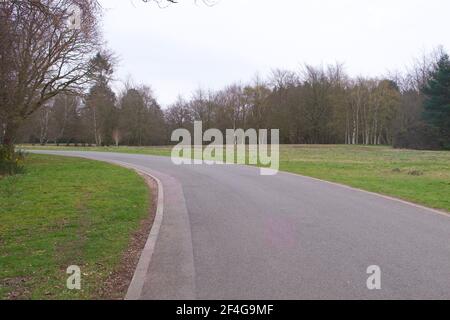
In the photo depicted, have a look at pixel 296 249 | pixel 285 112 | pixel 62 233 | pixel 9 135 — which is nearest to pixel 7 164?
pixel 9 135

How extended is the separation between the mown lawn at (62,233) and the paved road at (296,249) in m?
0.77

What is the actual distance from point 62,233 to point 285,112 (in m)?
66.0

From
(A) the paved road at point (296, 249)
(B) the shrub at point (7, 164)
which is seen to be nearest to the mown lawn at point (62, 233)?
(A) the paved road at point (296, 249)

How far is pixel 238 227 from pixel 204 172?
12397mm

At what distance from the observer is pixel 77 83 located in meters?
31.8

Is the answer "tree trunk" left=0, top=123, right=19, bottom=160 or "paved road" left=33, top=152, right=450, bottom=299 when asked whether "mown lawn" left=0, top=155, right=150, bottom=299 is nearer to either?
"paved road" left=33, top=152, right=450, bottom=299

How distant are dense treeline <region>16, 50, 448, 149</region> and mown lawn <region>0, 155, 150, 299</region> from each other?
5738 centimetres

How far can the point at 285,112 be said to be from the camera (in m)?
72.3

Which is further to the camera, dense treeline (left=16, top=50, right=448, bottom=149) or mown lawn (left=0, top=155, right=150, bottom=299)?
dense treeline (left=16, top=50, right=448, bottom=149)

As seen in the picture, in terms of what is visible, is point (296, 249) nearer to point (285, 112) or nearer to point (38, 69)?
point (38, 69)

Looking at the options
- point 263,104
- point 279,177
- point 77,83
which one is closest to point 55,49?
point 77,83

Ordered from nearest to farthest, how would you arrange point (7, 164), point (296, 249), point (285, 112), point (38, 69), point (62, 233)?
point (296, 249), point (62, 233), point (7, 164), point (38, 69), point (285, 112)

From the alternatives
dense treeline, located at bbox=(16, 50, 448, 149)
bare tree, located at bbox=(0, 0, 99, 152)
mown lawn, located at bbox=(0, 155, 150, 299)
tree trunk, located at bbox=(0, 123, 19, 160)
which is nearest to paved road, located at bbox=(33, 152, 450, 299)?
mown lawn, located at bbox=(0, 155, 150, 299)

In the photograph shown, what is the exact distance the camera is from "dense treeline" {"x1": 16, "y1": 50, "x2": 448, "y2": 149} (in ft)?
236
